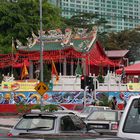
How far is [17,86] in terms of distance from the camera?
4428cm

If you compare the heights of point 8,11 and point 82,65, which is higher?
point 8,11

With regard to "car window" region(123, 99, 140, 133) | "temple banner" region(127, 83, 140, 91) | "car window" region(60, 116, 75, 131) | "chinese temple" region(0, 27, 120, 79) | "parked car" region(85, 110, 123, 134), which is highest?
"chinese temple" region(0, 27, 120, 79)

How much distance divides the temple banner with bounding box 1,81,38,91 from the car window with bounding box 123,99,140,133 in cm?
3675

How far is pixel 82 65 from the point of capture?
60344 mm

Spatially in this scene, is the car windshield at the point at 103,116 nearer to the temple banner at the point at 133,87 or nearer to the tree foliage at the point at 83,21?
the temple banner at the point at 133,87

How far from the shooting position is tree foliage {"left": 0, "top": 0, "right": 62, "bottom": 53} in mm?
68625

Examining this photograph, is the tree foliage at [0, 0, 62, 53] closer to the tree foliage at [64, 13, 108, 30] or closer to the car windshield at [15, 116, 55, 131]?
the tree foliage at [64, 13, 108, 30]

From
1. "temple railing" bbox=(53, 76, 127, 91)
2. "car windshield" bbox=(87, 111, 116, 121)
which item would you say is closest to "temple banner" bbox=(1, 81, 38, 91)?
"temple railing" bbox=(53, 76, 127, 91)

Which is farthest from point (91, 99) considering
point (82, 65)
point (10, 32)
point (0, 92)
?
point (10, 32)

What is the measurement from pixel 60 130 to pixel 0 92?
1257 inches

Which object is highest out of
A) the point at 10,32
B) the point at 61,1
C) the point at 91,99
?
the point at 61,1

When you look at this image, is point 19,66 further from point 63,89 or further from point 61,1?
point 61,1

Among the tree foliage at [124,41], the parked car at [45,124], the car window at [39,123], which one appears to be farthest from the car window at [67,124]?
the tree foliage at [124,41]

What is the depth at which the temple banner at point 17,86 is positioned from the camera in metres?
44.2
